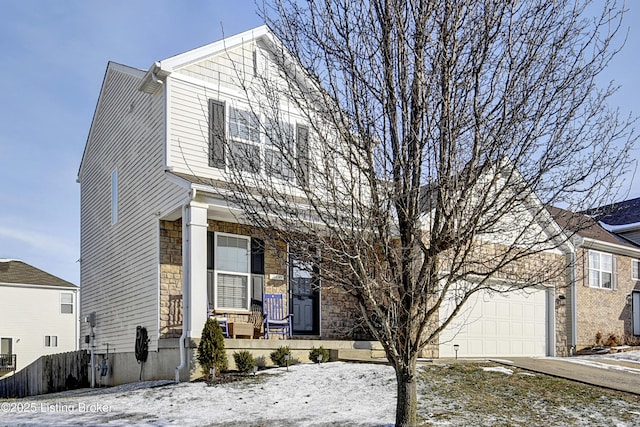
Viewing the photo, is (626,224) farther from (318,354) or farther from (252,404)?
(252,404)

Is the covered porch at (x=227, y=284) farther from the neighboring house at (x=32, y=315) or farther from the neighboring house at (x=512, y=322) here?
the neighboring house at (x=32, y=315)

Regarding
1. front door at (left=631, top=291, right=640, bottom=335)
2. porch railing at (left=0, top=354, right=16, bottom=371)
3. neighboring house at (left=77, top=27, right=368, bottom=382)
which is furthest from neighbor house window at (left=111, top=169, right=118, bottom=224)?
porch railing at (left=0, top=354, right=16, bottom=371)

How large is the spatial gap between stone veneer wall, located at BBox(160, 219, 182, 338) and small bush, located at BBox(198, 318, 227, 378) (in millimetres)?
1689

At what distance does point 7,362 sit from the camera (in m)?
27.7

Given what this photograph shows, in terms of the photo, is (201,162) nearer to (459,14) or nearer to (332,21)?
(332,21)

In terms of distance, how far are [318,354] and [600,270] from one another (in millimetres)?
11436

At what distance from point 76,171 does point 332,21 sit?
15282mm

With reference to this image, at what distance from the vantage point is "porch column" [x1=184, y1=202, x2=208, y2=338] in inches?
412

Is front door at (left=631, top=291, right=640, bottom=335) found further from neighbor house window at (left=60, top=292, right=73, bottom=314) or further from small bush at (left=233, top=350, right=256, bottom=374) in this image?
neighbor house window at (left=60, top=292, right=73, bottom=314)

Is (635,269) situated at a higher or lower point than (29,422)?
higher

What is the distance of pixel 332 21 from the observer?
6.03 metres

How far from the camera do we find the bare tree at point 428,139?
561 centimetres

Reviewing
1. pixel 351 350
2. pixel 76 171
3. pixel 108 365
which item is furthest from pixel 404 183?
pixel 76 171

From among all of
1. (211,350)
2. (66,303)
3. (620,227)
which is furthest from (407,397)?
(66,303)
